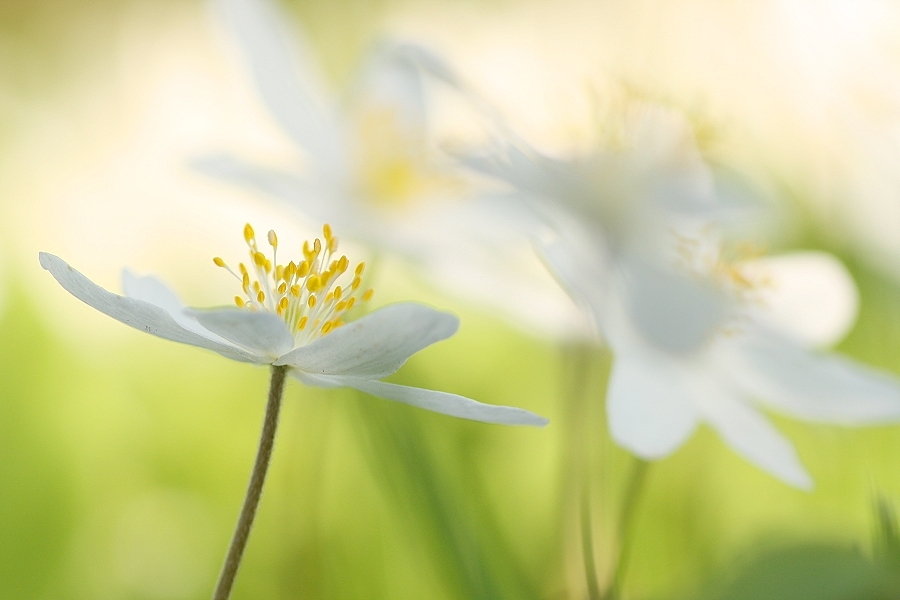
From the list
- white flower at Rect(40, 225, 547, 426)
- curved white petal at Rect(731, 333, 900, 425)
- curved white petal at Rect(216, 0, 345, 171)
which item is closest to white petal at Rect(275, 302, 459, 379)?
white flower at Rect(40, 225, 547, 426)

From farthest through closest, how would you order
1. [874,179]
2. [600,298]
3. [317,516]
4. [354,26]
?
[354,26]
[874,179]
[317,516]
[600,298]

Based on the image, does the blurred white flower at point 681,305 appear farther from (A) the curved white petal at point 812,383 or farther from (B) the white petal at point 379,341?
(B) the white petal at point 379,341

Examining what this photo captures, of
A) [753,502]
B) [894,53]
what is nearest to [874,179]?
[894,53]

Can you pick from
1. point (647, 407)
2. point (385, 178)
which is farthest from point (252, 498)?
point (385, 178)

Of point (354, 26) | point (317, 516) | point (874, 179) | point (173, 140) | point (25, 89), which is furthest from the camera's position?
point (354, 26)

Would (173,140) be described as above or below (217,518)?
above

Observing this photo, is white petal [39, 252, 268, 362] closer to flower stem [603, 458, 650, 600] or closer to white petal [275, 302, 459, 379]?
white petal [275, 302, 459, 379]

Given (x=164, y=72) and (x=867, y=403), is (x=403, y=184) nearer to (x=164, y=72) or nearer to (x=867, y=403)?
(x=867, y=403)
